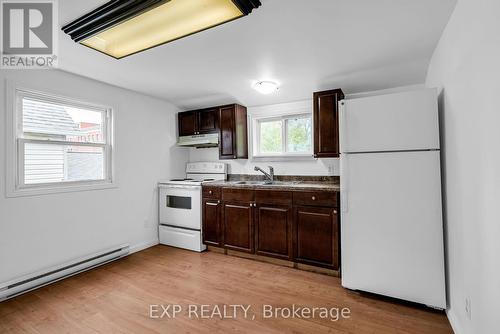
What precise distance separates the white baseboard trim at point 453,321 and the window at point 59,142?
12.2 ft

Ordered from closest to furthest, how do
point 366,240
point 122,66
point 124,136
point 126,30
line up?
point 126,30 → point 366,240 → point 122,66 → point 124,136

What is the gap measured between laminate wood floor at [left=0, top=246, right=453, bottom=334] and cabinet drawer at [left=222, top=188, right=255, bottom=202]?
812 mm

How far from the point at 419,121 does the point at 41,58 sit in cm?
346

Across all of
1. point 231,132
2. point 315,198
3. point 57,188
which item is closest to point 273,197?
point 315,198

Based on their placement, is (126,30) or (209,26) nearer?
(209,26)

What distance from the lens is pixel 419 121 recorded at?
6.69 ft

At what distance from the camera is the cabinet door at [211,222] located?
133 inches

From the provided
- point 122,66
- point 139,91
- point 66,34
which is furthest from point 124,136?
point 66,34

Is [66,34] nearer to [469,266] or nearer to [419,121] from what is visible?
[419,121]

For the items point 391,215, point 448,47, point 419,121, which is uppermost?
point 448,47

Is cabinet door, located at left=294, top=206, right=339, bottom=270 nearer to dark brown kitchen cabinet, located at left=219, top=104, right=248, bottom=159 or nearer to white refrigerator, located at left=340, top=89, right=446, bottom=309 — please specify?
white refrigerator, located at left=340, top=89, right=446, bottom=309

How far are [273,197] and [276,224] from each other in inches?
13.1

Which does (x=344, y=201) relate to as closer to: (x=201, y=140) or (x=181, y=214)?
(x=181, y=214)

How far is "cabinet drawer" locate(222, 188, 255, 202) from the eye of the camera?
3.16 m
